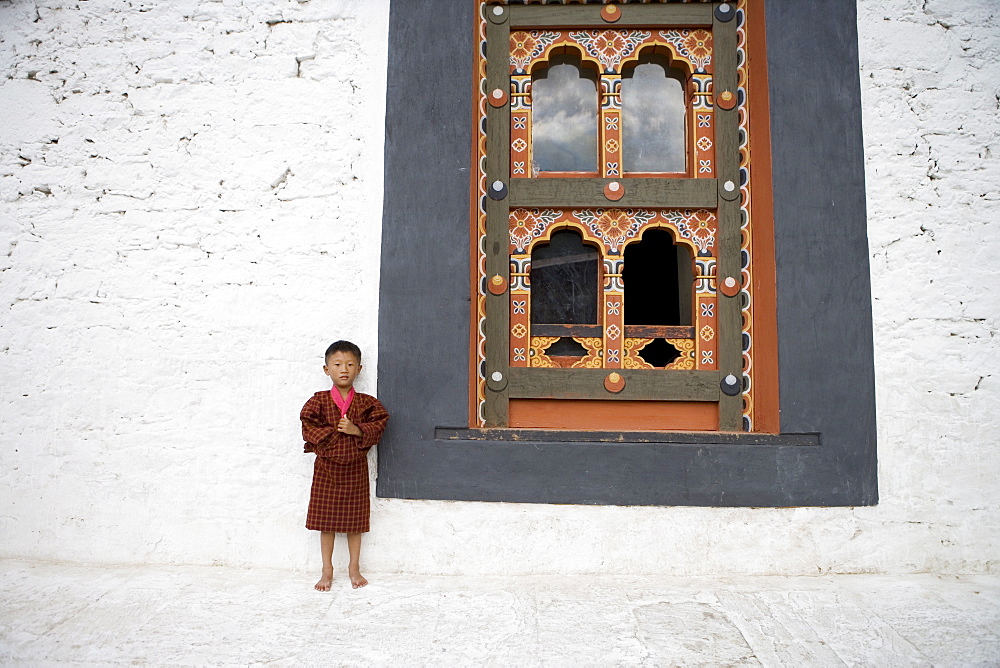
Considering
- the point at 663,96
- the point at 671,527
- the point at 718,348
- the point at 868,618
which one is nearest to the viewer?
the point at 868,618

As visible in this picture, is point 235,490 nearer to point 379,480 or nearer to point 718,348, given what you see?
point 379,480

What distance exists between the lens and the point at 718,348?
108 inches

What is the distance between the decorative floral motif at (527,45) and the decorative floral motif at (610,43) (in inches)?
4.7

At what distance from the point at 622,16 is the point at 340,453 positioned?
2.38 meters

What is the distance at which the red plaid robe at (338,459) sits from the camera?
8.00 feet

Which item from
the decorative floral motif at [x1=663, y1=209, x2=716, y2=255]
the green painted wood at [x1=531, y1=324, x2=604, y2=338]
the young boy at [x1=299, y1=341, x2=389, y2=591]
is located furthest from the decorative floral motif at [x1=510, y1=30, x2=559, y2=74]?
the young boy at [x1=299, y1=341, x2=389, y2=591]

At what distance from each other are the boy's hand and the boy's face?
168mm

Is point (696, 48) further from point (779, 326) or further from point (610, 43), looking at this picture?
point (779, 326)

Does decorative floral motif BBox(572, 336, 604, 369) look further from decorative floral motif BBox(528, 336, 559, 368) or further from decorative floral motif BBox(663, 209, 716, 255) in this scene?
decorative floral motif BBox(663, 209, 716, 255)

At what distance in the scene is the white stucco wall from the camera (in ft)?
8.39

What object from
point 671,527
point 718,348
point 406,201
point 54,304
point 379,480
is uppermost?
point 406,201

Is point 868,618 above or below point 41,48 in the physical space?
Answer: below

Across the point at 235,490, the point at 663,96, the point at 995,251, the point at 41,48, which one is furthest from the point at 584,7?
the point at 235,490

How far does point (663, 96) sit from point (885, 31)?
0.98m
